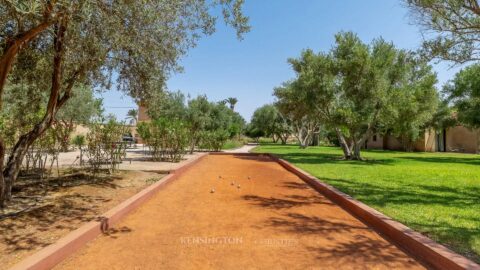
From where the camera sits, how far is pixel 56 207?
20.5ft

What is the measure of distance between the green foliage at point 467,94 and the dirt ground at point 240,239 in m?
21.5

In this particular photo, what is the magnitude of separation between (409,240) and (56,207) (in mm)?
5868

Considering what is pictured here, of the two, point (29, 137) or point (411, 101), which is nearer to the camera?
point (29, 137)

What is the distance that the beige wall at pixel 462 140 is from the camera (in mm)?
35625

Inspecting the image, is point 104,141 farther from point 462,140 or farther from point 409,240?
point 462,140

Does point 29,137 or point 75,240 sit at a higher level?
point 29,137

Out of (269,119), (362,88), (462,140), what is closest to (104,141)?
(362,88)

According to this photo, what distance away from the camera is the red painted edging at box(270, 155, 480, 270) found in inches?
150

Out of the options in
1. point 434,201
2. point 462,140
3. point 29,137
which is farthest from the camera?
point 462,140

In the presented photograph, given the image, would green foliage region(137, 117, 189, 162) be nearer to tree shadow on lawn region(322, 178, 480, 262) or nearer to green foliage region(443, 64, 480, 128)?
tree shadow on lawn region(322, 178, 480, 262)

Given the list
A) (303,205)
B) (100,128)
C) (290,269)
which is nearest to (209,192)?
(303,205)

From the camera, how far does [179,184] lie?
1041cm

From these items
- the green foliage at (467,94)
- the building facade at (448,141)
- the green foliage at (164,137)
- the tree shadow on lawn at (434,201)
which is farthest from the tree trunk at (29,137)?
the building facade at (448,141)

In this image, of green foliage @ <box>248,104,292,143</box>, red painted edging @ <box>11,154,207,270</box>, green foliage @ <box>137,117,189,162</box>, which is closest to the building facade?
green foliage @ <box>248,104,292,143</box>
